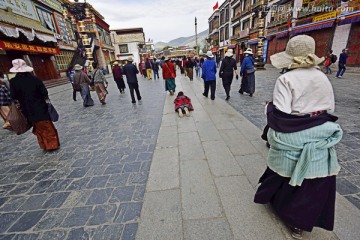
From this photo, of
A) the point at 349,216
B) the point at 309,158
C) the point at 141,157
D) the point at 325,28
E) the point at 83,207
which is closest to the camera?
the point at 309,158

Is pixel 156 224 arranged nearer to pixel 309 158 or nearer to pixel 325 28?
pixel 309 158

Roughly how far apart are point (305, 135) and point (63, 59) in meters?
22.6

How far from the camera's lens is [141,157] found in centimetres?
316

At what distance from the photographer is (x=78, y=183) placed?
2580 mm

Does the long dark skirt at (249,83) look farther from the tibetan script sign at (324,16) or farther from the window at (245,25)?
the window at (245,25)

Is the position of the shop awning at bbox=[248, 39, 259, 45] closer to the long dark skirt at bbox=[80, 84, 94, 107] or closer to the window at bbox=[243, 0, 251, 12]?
the window at bbox=[243, 0, 251, 12]

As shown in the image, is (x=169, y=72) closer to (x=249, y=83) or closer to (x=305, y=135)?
(x=249, y=83)

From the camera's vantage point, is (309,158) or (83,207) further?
(83,207)

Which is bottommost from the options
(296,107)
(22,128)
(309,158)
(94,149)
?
(94,149)

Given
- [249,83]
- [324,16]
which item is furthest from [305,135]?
[324,16]

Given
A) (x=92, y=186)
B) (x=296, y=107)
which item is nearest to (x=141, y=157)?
(x=92, y=186)

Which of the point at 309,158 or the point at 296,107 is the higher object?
the point at 296,107

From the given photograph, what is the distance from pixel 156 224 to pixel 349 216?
1.98 meters

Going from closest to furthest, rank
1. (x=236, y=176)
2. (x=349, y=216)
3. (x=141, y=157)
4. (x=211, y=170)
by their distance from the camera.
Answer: (x=349, y=216) < (x=236, y=176) < (x=211, y=170) < (x=141, y=157)
